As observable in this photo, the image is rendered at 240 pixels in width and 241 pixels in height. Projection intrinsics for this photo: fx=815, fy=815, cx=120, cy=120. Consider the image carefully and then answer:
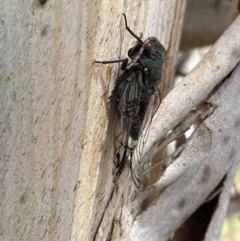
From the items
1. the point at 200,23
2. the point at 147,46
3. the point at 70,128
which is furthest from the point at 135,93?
the point at 200,23

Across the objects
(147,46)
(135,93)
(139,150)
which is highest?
(147,46)

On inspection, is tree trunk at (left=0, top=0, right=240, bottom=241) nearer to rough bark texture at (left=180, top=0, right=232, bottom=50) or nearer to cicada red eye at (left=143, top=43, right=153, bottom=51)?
cicada red eye at (left=143, top=43, right=153, bottom=51)

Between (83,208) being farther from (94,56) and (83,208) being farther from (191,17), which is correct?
(191,17)

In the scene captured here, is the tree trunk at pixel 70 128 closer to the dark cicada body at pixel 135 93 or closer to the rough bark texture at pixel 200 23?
the dark cicada body at pixel 135 93

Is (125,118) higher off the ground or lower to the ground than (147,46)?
lower

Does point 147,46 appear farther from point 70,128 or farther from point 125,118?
point 70,128

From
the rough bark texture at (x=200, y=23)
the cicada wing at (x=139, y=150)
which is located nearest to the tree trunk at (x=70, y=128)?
the cicada wing at (x=139, y=150)

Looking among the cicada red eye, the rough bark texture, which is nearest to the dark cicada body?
the cicada red eye
